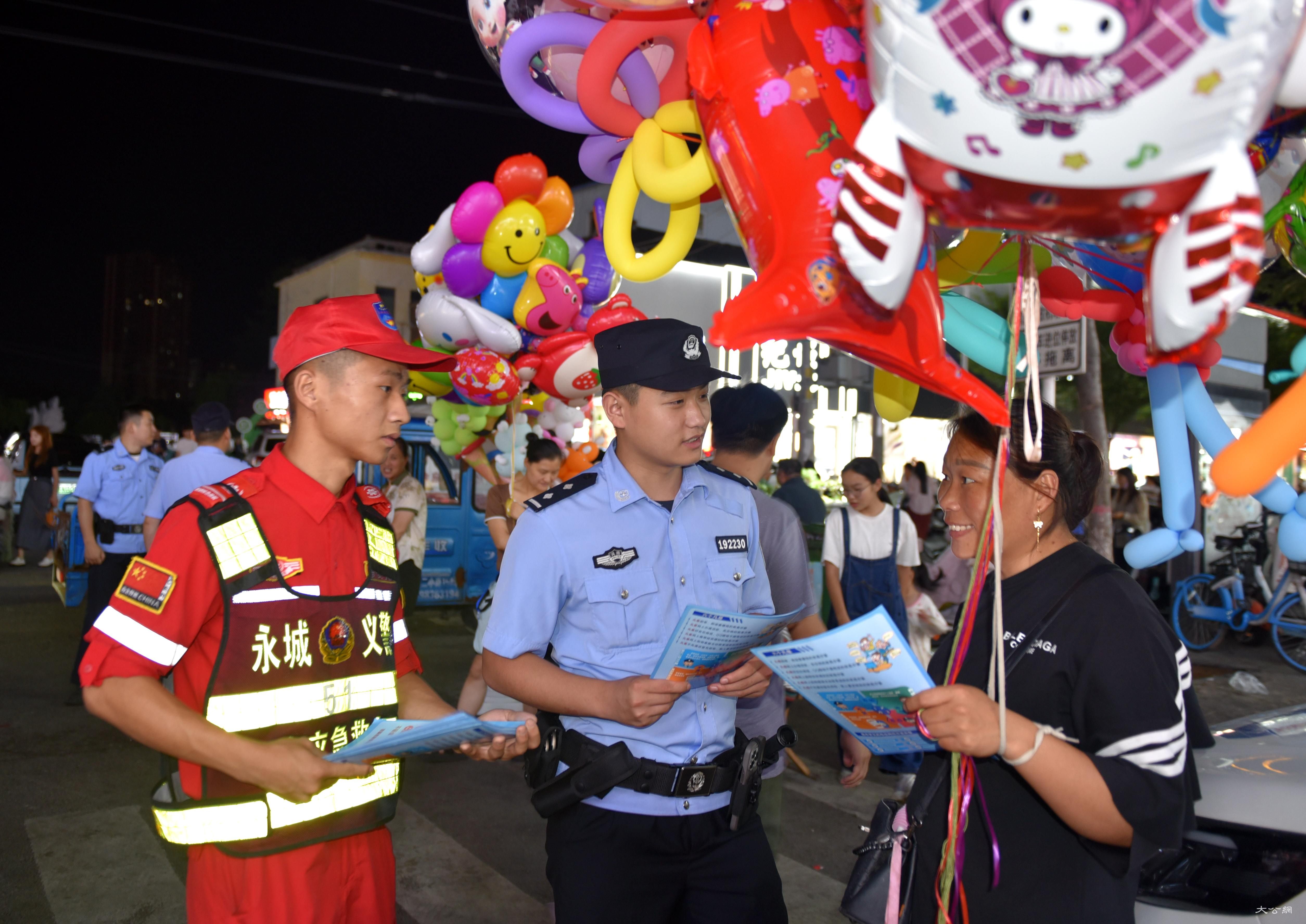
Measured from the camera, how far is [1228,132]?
1.04m

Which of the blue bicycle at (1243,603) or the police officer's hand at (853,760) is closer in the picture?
the police officer's hand at (853,760)

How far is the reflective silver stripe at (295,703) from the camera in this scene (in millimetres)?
1867

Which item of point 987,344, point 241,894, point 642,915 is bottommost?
point 642,915

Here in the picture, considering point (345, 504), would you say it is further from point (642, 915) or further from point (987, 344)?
point (987, 344)

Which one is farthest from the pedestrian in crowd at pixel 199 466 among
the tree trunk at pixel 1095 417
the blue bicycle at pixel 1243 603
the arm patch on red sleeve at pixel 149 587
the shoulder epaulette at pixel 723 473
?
the blue bicycle at pixel 1243 603

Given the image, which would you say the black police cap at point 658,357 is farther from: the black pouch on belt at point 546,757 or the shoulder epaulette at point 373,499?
the black pouch on belt at point 546,757

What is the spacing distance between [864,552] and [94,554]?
17.2 ft

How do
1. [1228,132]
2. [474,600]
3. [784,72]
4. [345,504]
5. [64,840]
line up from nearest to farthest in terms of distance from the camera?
[1228,132], [784,72], [345,504], [64,840], [474,600]

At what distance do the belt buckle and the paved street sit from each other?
113 centimetres

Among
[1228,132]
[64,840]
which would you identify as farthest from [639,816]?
[64,840]

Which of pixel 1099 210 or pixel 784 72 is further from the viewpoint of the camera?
pixel 784 72

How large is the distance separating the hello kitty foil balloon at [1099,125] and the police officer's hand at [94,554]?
677 centimetres

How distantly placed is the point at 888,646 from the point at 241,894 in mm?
1375

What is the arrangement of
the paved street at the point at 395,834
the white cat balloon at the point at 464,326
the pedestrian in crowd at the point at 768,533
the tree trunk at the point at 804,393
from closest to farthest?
the pedestrian in crowd at the point at 768,533, the paved street at the point at 395,834, the white cat balloon at the point at 464,326, the tree trunk at the point at 804,393
